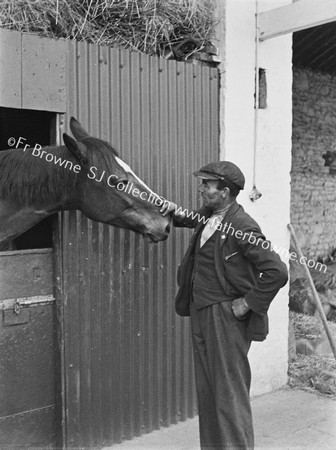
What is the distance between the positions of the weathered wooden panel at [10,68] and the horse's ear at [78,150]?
66cm

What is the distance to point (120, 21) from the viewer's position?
4051 mm

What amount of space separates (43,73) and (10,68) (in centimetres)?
22

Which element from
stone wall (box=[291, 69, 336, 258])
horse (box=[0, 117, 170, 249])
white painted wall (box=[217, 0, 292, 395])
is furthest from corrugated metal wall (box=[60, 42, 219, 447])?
stone wall (box=[291, 69, 336, 258])

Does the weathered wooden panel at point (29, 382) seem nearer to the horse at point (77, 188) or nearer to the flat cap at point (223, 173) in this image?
the horse at point (77, 188)

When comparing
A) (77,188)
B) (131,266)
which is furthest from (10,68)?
(131,266)

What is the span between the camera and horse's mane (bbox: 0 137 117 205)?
308 centimetres

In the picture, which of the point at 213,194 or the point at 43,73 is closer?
the point at 213,194

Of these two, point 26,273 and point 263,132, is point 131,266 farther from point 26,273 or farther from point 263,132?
point 263,132

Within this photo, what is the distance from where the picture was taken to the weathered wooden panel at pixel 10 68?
3359mm

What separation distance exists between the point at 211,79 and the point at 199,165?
714mm

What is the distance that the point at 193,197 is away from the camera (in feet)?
14.5

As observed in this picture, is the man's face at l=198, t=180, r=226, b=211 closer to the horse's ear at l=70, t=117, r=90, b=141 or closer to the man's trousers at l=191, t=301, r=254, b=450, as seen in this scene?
the man's trousers at l=191, t=301, r=254, b=450

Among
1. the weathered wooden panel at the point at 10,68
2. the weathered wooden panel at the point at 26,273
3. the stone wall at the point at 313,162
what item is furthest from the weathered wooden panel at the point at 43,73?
the stone wall at the point at 313,162

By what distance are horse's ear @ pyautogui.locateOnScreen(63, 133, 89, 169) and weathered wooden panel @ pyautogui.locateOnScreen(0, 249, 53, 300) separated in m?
0.84
